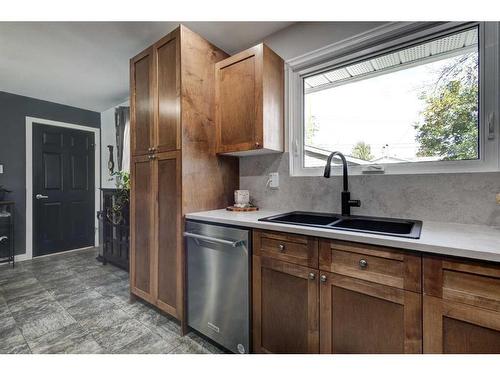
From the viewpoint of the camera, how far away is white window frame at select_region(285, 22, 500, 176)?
1.28 meters

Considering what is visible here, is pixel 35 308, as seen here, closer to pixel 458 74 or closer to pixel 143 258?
pixel 143 258

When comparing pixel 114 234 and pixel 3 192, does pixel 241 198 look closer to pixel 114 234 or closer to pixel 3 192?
pixel 114 234

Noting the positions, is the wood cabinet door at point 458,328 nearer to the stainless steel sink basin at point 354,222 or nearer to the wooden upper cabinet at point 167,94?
the stainless steel sink basin at point 354,222

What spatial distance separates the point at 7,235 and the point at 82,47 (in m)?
2.75

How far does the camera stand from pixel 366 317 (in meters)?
1.04

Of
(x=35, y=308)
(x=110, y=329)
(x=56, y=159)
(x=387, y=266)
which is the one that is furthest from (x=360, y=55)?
(x=56, y=159)

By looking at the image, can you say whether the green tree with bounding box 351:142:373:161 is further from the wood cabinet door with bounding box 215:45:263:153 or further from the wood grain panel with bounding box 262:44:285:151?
the wood cabinet door with bounding box 215:45:263:153

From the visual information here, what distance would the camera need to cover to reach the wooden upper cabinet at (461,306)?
0.80m

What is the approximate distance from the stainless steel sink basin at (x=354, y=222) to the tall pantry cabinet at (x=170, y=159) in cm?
64

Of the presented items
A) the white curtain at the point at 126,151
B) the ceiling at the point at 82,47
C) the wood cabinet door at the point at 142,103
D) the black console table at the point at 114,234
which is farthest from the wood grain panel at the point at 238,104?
the white curtain at the point at 126,151
